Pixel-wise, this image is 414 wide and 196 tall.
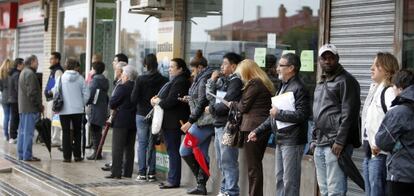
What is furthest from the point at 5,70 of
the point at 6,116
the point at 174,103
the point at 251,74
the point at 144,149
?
the point at 251,74

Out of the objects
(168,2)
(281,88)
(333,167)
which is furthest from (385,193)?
(168,2)

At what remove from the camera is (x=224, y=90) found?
808cm

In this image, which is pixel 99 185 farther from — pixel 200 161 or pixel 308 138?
pixel 308 138

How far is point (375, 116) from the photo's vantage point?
585 cm

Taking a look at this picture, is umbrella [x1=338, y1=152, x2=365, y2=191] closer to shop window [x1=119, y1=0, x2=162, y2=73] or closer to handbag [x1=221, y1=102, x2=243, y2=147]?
handbag [x1=221, y1=102, x2=243, y2=147]

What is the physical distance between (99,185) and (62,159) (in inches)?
111

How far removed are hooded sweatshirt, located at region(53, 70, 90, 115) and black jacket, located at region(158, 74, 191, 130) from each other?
278 cm

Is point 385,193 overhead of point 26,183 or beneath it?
overhead

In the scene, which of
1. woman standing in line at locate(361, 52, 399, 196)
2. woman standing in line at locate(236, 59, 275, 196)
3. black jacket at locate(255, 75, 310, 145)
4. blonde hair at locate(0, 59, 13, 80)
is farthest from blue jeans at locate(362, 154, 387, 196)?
blonde hair at locate(0, 59, 13, 80)

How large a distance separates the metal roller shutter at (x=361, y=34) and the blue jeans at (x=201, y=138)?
214 cm

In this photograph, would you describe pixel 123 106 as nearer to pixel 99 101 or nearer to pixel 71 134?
pixel 99 101

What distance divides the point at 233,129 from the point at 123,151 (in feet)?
9.69

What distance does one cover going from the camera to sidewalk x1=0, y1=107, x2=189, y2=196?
9.21 metres

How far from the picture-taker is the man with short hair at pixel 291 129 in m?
6.87
